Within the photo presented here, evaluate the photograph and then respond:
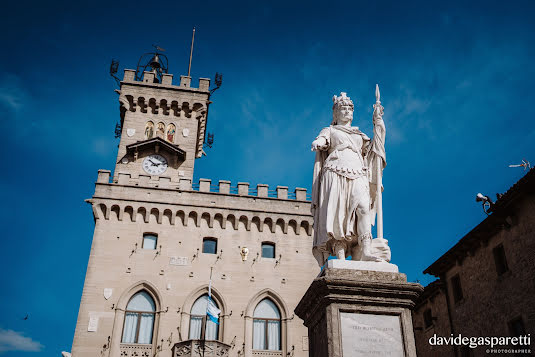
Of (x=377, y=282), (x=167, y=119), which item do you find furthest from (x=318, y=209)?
(x=167, y=119)

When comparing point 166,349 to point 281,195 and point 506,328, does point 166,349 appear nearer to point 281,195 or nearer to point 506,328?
point 281,195

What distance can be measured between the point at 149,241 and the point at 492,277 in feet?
57.6

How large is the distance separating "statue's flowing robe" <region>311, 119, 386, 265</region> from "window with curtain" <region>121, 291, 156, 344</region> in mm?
20536

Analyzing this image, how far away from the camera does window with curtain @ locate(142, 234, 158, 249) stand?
27.5 metres

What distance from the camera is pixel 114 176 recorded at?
99.4 ft

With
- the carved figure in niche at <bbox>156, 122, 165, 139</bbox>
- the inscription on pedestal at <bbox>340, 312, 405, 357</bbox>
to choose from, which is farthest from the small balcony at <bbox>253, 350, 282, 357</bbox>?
the inscription on pedestal at <bbox>340, 312, 405, 357</bbox>

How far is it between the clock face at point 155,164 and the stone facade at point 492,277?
1703 centimetres

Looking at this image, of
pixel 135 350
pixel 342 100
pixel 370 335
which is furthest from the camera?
pixel 135 350

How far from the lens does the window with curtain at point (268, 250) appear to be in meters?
28.6

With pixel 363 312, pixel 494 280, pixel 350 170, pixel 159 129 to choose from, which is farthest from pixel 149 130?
pixel 363 312

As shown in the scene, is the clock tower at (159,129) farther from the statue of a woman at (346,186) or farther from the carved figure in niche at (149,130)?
the statue of a woman at (346,186)

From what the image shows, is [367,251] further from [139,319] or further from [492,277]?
[139,319]

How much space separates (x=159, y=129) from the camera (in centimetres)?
3303

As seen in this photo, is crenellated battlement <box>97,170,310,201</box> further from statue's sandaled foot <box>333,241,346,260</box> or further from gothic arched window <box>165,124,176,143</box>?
statue's sandaled foot <box>333,241,346,260</box>
